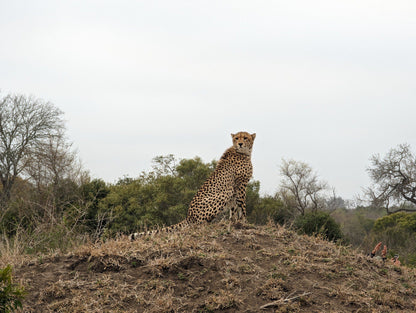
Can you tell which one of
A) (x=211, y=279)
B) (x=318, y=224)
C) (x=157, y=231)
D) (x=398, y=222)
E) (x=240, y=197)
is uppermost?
(x=398, y=222)

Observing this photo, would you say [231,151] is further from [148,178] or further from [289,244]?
[148,178]

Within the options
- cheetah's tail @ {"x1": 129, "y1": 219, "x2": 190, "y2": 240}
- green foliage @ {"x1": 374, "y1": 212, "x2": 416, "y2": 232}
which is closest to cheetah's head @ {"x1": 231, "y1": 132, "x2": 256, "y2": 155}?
cheetah's tail @ {"x1": 129, "y1": 219, "x2": 190, "y2": 240}

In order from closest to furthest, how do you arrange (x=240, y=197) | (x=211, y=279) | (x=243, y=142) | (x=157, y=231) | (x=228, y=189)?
(x=211, y=279)
(x=157, y=231)
(x=228, y=189)
(x=240, y=197)
(x=243, y=142)

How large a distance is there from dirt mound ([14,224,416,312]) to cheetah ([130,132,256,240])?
1018 mm

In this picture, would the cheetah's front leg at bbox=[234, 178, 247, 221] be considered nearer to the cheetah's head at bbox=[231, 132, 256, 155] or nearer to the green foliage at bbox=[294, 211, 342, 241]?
the cheetah's head at bbox=[231, 132, 256, 155]

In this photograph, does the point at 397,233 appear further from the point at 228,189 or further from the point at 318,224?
the point at 228,189

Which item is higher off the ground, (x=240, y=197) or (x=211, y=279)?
(x=240, y=197)

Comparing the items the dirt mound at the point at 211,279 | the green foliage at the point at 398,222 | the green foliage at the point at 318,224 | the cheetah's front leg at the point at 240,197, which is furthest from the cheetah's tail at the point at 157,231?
the green foliage at the point at 398,222

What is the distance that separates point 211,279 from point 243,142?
3589mm

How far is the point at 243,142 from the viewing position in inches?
368

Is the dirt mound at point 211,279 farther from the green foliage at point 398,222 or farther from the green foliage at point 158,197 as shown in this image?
the green foliage at point 398,222

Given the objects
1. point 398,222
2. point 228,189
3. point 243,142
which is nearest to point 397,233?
point 398,222

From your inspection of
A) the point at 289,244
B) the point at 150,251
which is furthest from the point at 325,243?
the point at 150,251

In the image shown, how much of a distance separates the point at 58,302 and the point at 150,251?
1522 mm
